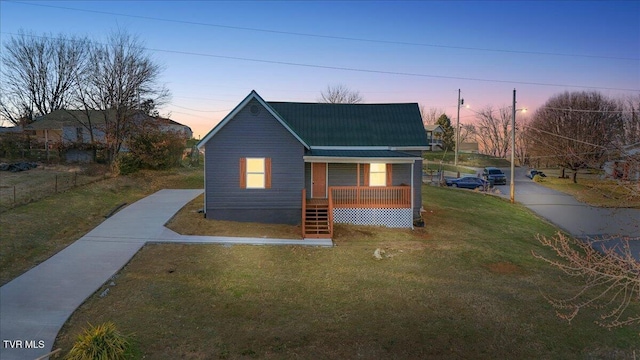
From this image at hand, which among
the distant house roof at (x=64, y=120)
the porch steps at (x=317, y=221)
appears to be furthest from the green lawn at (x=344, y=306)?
the distant house roof at (x=64, y=120)

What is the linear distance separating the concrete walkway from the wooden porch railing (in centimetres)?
309

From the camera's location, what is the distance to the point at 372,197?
18016 mm

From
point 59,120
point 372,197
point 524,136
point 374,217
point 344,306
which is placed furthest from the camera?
point 524,136

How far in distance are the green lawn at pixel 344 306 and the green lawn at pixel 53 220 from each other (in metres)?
3.51

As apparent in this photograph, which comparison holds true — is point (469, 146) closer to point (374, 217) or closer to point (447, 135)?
point (447, 135)

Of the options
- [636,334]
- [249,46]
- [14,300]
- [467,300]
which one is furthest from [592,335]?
[249,46]

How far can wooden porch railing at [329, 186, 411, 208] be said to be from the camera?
17.8 metres

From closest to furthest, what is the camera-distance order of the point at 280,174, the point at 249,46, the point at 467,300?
the point at 467,300 → the point at 280,174 → the point at 249,46

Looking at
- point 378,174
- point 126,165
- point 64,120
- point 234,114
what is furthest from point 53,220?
point 64,120

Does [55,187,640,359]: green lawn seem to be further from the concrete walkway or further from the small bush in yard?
the small bush in yard

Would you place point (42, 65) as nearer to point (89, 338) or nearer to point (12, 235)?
point (12, 235)

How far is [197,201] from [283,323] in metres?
13.6

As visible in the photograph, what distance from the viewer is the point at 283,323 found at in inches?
343

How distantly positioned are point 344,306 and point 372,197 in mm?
8858
